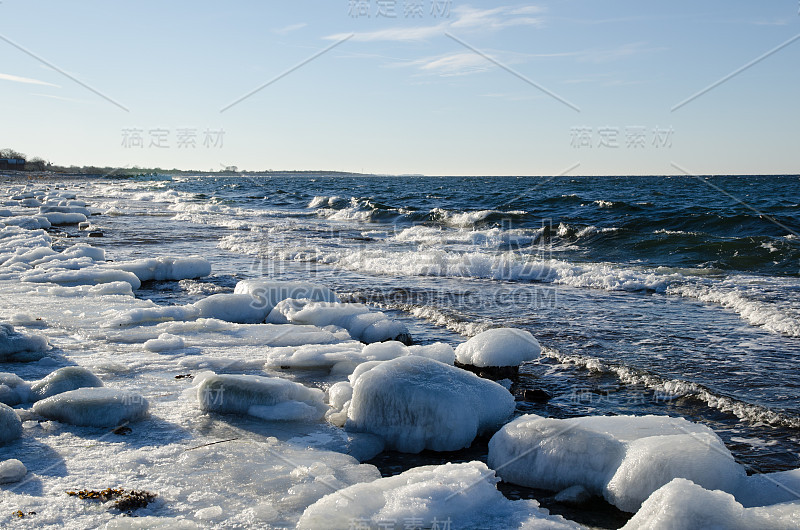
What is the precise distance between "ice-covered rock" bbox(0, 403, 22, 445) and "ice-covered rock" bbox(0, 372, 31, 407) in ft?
1.83

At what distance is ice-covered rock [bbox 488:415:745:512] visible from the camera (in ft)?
10.5

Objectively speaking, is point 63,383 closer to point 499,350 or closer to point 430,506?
point 430,506

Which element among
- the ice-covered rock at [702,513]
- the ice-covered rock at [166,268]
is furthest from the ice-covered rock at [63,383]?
the ice-covered rock at [166,268]

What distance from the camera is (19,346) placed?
17.2 ft

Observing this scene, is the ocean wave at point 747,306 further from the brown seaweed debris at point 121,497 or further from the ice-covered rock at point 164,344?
the brown seaweed debris at point 121,497

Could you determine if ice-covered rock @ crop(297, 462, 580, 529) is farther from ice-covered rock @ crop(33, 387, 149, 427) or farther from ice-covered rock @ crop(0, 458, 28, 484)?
ice-covered rock @ crop(33, 387, 149, 427)

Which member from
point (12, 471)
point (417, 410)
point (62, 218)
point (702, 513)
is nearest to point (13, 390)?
point (12, 471)

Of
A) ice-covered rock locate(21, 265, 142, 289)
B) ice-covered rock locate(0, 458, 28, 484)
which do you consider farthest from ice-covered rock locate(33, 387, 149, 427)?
ice-covered rock locate(21, 265, 142, 289)

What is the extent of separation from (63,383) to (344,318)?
315 centimetres

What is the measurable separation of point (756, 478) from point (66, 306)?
719cm

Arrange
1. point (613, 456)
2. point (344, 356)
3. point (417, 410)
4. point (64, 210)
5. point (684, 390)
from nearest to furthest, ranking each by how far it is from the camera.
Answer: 1. point (613, 456)
2. point (417, 410)
3. point (684, 390)
4. point (344, 356)
5. point (64, 210)

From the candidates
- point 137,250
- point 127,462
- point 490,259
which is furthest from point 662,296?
point 137,250

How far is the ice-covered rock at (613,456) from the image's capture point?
126 inches

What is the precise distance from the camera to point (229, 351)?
578 cm
